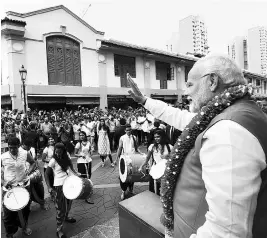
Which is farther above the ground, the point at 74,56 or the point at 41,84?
the point at 74,56

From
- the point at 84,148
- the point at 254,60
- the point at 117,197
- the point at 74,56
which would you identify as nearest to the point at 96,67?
the point at 74,56

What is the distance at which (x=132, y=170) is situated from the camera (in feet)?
15.4

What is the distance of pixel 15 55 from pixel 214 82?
543 inches

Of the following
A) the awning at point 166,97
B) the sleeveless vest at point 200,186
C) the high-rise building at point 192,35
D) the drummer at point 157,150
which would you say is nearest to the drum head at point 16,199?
the drummer at point 157,150

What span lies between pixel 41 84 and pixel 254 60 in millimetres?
48280

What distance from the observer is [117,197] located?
4906 mm

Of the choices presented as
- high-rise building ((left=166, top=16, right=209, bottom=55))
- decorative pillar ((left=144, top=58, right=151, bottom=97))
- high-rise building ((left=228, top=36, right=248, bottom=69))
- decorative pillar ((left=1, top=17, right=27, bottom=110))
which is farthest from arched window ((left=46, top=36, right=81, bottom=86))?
high-rise building ((left=228, top=36, right=248, bottom=69))

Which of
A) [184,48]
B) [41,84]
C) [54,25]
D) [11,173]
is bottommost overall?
[11,173]

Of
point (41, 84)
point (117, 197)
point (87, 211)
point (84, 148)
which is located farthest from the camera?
point (41, 84)

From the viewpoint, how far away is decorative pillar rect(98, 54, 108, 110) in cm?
1606

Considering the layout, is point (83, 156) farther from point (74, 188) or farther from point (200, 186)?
point (200, 186)

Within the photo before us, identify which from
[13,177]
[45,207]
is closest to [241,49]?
[45,207]

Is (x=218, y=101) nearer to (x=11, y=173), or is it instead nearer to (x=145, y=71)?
(x=11, y=173)

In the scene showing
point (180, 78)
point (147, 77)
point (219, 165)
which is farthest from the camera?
point (180, 78)
